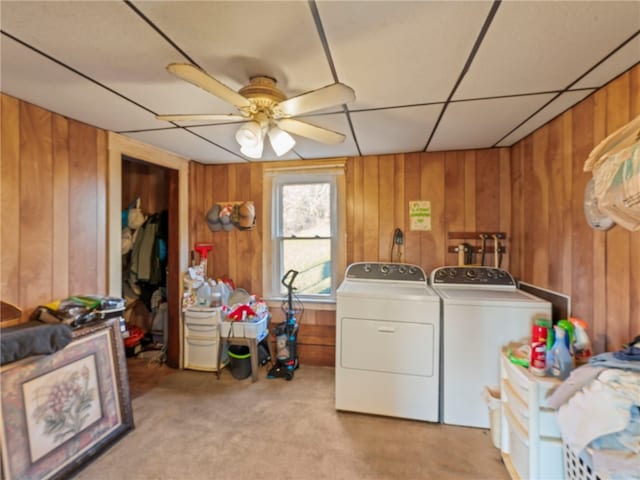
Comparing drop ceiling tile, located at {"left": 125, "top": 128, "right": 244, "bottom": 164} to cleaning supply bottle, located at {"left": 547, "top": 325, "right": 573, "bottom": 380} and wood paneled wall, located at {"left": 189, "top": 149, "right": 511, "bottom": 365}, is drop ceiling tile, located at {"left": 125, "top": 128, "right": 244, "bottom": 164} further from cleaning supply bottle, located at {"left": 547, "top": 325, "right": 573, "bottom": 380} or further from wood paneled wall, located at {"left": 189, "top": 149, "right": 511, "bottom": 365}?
cleaning supply bottle, located at {"left": 547, "top": 325, "right": 573, "bottom": 380}

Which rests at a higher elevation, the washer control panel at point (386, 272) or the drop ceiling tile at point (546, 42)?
the drop ceiling tile at point (546, 42)

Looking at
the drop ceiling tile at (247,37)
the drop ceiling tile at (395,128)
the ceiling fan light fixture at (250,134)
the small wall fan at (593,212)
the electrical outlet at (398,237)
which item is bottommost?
the electrical outlet at (398,237)

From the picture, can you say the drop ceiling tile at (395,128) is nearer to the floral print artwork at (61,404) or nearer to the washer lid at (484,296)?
the washer lid at (484,296)

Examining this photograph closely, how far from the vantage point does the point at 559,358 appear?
56.6 inches

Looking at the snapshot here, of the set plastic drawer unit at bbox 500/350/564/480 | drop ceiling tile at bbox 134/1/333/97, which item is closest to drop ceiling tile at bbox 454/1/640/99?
drop ceiling tile at bbox 134/1/333/97

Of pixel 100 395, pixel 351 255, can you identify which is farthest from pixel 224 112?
pixel 100 395

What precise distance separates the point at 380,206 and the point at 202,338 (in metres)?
2.27

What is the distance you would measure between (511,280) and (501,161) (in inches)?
43.8

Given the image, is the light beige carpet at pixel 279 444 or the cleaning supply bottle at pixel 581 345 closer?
the cleaning supply bottle at pixel 581 345

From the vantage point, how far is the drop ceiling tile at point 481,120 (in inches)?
65.7

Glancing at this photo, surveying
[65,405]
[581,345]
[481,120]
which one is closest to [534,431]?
[581,345]

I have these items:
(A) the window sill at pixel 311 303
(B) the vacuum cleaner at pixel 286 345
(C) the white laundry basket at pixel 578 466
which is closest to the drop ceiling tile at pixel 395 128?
(B) the vacuum cleaner at pixel 286 345

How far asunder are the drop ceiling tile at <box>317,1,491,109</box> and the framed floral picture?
2.23 metres

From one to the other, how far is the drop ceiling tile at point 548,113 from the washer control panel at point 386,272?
137cm
